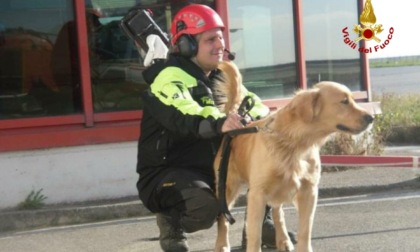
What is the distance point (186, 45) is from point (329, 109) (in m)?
1.11

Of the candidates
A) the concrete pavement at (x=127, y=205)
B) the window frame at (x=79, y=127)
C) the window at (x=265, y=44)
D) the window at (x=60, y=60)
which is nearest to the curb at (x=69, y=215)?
the concrete pavement at (x=127, y=205)

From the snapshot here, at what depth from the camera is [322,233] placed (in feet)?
24.5

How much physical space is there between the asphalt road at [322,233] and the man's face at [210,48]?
1732 mm

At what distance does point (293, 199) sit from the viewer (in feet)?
19.2

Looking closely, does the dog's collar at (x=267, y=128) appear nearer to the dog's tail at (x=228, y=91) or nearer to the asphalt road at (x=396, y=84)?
the dog's tail at (x=228, y=91)

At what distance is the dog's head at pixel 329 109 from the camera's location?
5.50 m

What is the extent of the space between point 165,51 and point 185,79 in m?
0.94

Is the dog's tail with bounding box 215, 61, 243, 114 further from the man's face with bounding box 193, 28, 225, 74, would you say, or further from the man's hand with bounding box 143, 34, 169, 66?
the man's hand with bounding box 143, 34, 169, 66

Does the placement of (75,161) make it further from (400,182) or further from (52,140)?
(400,182)

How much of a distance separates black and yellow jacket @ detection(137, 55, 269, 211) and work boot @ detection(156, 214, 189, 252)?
0.23m

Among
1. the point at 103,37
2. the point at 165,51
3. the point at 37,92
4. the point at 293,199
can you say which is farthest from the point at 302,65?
the point at 293,199

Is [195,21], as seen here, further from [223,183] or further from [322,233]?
[322,233]

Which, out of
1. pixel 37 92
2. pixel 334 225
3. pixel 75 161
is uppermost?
pixel 37 92

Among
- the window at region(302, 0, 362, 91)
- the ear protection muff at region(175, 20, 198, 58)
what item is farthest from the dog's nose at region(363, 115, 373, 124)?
the window at region(302, 0, 362, 91)
